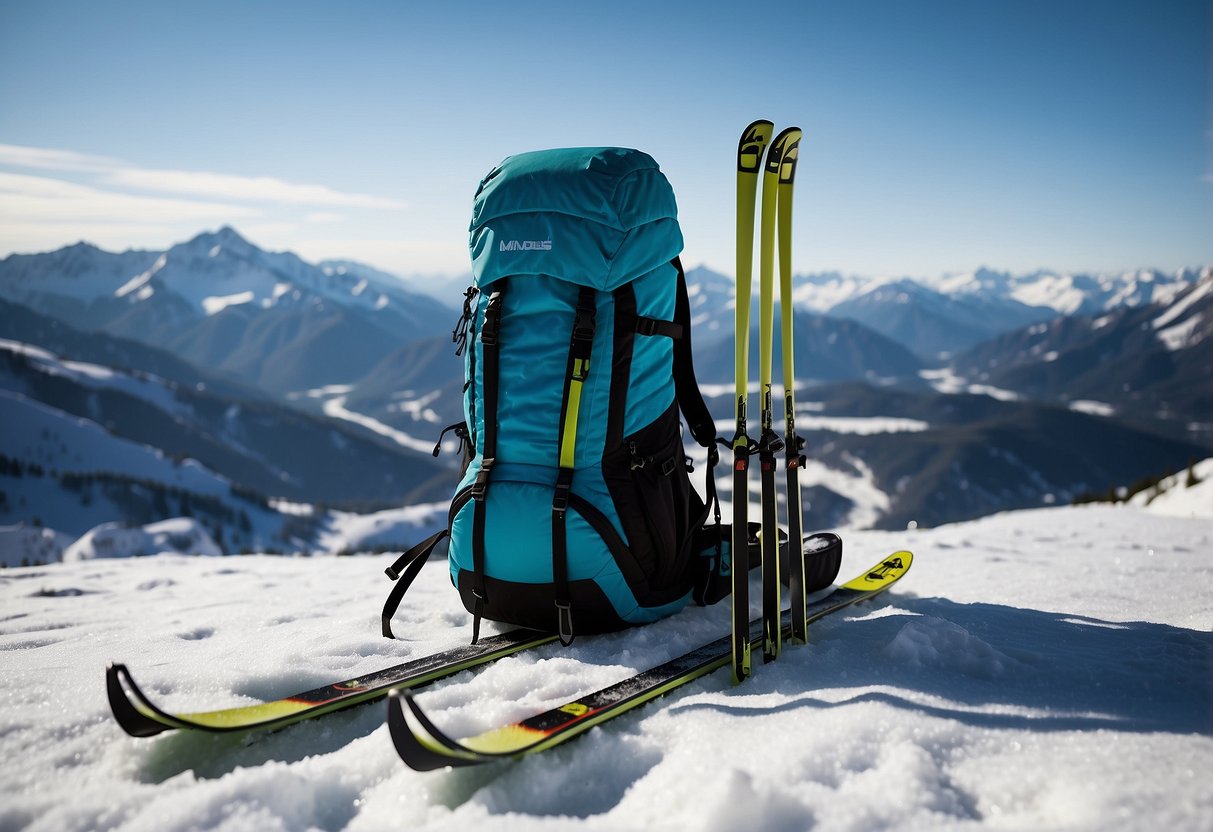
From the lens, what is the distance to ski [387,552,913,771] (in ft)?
6.00

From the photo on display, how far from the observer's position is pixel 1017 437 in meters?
187

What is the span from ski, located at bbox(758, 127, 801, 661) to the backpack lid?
48cm

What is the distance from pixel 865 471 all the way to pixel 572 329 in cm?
19758

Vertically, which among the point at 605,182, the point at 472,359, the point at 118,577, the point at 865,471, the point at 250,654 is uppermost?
the point at 605,182

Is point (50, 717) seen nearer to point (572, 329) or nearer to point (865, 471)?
point (572, 329)

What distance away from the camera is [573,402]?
3096 mm

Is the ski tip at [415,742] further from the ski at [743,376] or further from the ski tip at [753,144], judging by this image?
the ski tip at [753,144]

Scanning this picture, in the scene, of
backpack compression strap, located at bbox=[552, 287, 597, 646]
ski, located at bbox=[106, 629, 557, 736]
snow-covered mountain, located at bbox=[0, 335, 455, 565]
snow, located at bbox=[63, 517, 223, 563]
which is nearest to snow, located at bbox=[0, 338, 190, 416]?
snow-covered mountain, located at bbox=[0, 335, 455, 565]

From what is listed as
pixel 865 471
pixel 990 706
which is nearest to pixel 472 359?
pixel 990 706

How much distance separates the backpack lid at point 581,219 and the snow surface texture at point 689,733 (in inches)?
67.1

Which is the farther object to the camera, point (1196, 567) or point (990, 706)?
point (1196, 567)

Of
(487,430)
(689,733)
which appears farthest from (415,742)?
(487,430)

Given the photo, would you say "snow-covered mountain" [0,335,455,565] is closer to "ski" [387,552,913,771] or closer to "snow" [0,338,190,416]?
"snow" [0,338,190,416]

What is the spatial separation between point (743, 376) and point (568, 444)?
0.81m
